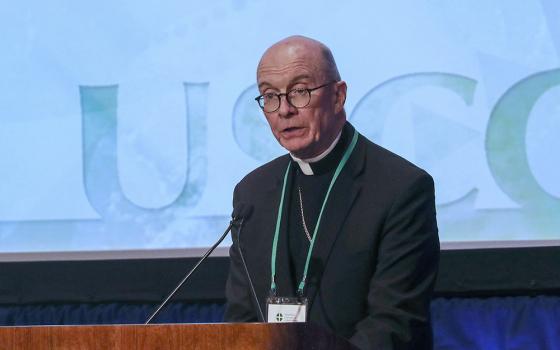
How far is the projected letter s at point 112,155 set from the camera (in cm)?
405

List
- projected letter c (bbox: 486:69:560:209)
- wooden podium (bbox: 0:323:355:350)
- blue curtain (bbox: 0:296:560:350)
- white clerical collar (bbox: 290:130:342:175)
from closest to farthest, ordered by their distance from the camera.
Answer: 1. wooden podium (bbox: 0:323:355:350)
2. white clerical collar (bbox: 290:130:342:175)
3. projected letter c (bbox: 486:69:560:209)
4. blue curtain (bbox: 0:296:560:350)

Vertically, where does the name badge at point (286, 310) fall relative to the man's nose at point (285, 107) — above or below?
below

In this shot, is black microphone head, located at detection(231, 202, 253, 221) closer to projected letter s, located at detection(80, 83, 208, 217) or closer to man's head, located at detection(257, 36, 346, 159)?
man's head, located at detection(257, 36, 346, 159)

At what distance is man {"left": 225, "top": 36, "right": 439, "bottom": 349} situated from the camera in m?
2.62

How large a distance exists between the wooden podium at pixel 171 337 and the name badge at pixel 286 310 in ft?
2.27

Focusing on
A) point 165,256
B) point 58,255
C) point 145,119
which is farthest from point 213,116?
point 58,255

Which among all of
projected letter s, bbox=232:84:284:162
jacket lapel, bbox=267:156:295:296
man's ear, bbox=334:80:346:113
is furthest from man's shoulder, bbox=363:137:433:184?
projected letter s, bbox=232:84:284:162

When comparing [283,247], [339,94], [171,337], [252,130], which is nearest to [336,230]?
[283,247]

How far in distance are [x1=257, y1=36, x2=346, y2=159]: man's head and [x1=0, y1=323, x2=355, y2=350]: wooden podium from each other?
0.95 m

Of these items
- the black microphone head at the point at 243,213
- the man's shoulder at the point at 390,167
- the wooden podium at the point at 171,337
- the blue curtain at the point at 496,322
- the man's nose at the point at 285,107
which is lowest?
the blue curtain at the point at 496,322

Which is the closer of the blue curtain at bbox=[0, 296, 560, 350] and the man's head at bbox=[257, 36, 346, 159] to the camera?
the man's head at bbox=[257, 36, 346, 159]

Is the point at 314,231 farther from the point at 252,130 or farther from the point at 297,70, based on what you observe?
the point at 252,130

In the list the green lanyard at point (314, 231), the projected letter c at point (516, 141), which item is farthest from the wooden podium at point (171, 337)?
the projected letter c at point (516, 141)

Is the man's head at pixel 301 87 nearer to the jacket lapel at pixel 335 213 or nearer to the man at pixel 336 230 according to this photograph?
the man at pixel 336 230
